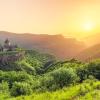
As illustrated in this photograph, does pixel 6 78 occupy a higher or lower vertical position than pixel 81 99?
lower

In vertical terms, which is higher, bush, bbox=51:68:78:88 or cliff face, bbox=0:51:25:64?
bush, bbox=51:68:78:88

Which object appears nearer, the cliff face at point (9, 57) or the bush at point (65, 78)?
the bush at point (65, 78)

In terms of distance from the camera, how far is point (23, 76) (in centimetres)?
12825

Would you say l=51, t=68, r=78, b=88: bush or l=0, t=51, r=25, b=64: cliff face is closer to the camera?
l=51, t=68, r=78, b=88: bush

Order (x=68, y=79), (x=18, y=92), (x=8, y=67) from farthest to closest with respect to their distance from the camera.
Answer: (x=8, y=67) < (x=18, y=92) < (x=68, y=79)

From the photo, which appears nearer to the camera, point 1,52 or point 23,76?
point 23,76

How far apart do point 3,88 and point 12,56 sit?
248 ft

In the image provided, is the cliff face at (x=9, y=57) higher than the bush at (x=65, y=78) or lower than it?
lower

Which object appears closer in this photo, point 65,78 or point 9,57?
point 65,78

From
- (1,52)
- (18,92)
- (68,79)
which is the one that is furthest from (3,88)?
(1,52)

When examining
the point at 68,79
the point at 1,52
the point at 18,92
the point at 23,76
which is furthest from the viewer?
the point at 1,52

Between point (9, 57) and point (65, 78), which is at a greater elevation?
point (65, 78)

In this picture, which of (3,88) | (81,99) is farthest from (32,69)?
(81,99)

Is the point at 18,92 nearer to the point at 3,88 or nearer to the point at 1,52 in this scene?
the point at 3,88
